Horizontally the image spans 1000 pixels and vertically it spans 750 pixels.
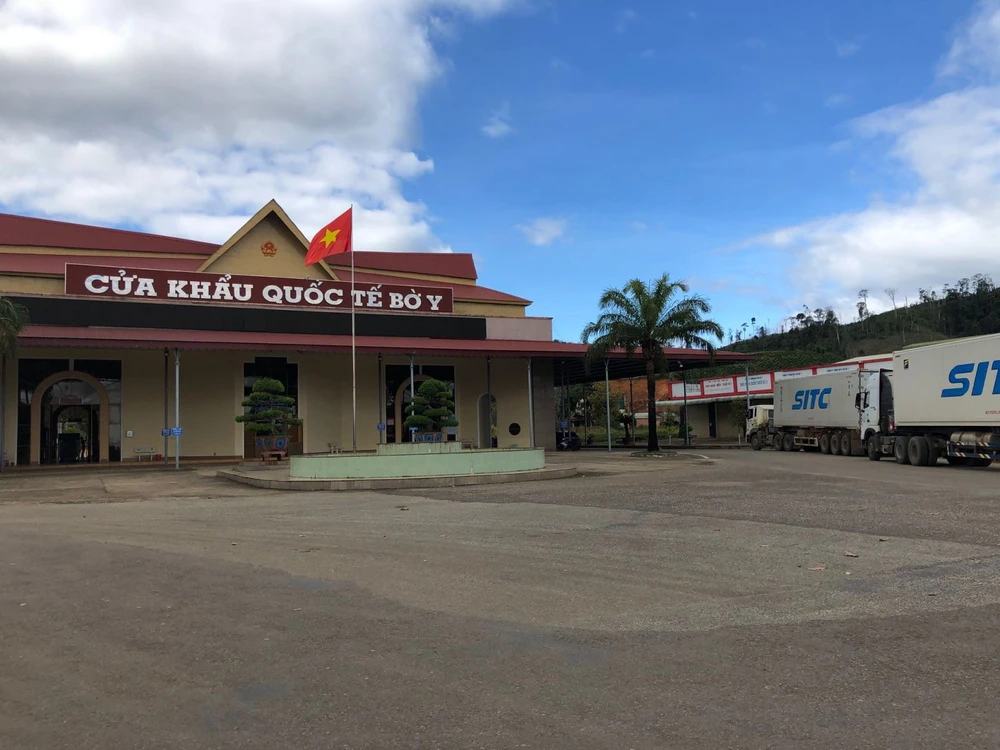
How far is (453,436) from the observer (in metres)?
32.4

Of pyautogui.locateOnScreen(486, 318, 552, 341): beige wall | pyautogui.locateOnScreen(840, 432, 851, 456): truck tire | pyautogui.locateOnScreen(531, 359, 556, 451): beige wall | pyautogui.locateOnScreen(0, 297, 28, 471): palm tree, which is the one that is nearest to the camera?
pyautogui.locateOnScreen(0, 297, 28, 471): palm tree

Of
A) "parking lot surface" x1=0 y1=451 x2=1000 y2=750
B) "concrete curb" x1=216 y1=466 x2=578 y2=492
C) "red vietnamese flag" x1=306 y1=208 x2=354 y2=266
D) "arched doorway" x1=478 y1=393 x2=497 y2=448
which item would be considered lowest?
"parking lot surface" x1=0 y1=451 x2=1000 y2=750

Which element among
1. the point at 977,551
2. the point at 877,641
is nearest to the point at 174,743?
the point at 877,641

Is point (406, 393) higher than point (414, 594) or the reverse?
higher

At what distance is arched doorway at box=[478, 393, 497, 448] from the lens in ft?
113

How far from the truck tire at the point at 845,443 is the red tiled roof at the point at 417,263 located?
19.8 metres

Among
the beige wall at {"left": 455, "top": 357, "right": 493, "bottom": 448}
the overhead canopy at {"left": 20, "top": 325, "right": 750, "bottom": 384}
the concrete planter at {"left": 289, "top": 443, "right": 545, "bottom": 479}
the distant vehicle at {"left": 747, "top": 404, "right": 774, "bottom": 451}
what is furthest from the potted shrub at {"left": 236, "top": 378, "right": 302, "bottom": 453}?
the distant vehicle at {"left": 747, "top": 404, "right": 774, "bottom": 451}

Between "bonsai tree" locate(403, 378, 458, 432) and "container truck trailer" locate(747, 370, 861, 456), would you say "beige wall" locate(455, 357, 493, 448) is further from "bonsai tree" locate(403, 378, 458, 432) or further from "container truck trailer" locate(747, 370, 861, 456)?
"container truck trailer" locate(747, 370, 861, 456)

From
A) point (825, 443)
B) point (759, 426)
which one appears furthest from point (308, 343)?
point (759, 426)

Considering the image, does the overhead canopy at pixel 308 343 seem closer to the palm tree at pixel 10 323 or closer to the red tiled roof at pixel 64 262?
the palm tree at pixel 10 323

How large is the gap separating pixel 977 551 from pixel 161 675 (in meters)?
8.44

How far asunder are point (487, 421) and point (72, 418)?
16.6 meters

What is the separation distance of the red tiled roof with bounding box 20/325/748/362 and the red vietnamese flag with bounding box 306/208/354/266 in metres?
3.48

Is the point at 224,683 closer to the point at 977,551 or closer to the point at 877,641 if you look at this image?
the point at 877,641
